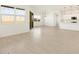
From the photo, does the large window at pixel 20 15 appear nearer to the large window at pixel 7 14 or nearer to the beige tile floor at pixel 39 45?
the large window at pixel 7 14

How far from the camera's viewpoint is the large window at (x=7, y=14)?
5.67 metres

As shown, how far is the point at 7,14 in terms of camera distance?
5.93 meters

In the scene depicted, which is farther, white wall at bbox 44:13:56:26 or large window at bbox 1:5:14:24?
white wall at bbox 44:13:56:26

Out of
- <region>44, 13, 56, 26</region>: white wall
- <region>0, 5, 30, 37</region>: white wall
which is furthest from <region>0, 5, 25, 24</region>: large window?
<region>44, 13, 56, 26</region>: white wall

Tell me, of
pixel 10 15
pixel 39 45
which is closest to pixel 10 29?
pixel 10 15

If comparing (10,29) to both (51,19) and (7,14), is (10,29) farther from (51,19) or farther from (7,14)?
(51,19)

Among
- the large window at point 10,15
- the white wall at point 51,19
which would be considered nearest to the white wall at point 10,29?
A: the large window at point 10,15

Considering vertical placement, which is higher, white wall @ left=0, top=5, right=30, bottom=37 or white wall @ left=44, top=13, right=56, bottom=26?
white wall @ left=44, top=13, right=56, bottom=26

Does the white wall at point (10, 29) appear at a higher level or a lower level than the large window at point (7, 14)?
lower

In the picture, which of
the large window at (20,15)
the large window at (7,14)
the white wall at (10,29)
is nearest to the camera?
the white wall at (10,29)

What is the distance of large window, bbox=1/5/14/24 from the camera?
567 cm

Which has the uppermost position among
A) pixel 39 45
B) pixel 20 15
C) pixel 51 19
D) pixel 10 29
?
pixel 20 15

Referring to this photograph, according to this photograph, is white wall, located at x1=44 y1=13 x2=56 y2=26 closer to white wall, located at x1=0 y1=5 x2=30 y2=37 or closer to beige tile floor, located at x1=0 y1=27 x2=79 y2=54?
white wall, located at x1=0 y1=5 x2=30 y2=37
